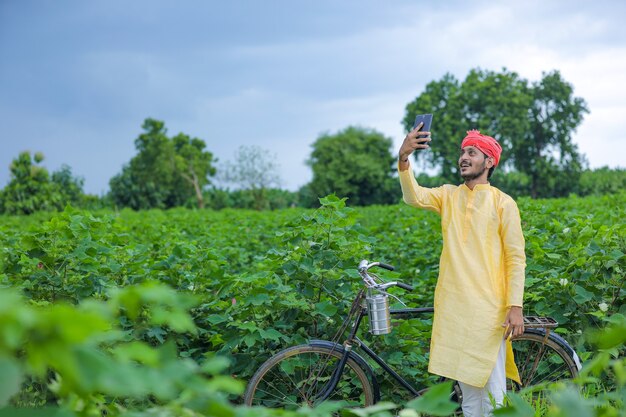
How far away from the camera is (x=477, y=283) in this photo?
4.00m

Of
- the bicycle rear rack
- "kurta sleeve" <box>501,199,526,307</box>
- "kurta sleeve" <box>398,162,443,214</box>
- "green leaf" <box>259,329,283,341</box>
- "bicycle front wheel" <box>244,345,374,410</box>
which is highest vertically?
"kurta sleeve" <box>398,162,443,214</box>

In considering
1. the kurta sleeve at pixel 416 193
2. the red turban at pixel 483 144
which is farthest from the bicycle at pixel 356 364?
the red turban at pixel 483 144

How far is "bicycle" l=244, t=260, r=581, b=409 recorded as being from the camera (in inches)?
166

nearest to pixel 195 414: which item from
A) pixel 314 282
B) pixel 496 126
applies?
pixel 314 282

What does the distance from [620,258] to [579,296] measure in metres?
0.50

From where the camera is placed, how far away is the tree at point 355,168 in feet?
224

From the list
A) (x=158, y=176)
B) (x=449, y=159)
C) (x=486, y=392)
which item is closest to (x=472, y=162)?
(x=486, y=392)

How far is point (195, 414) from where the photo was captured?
1542 mm

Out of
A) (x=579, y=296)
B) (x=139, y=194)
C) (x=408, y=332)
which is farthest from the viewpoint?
(x=139, y=194)

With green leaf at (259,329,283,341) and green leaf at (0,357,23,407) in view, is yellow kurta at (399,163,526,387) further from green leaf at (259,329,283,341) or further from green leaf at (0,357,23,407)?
green leaf at (0,357,23,407)

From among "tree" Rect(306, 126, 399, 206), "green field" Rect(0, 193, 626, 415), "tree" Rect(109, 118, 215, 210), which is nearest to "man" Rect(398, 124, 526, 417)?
"green field" Rect(0, 193, 626, 415)

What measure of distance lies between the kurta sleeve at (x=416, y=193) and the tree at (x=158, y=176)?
71.4 metres

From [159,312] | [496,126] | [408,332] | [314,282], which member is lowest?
[408,332]

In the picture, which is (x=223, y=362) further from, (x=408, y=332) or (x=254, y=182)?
(x=254, y=182)
